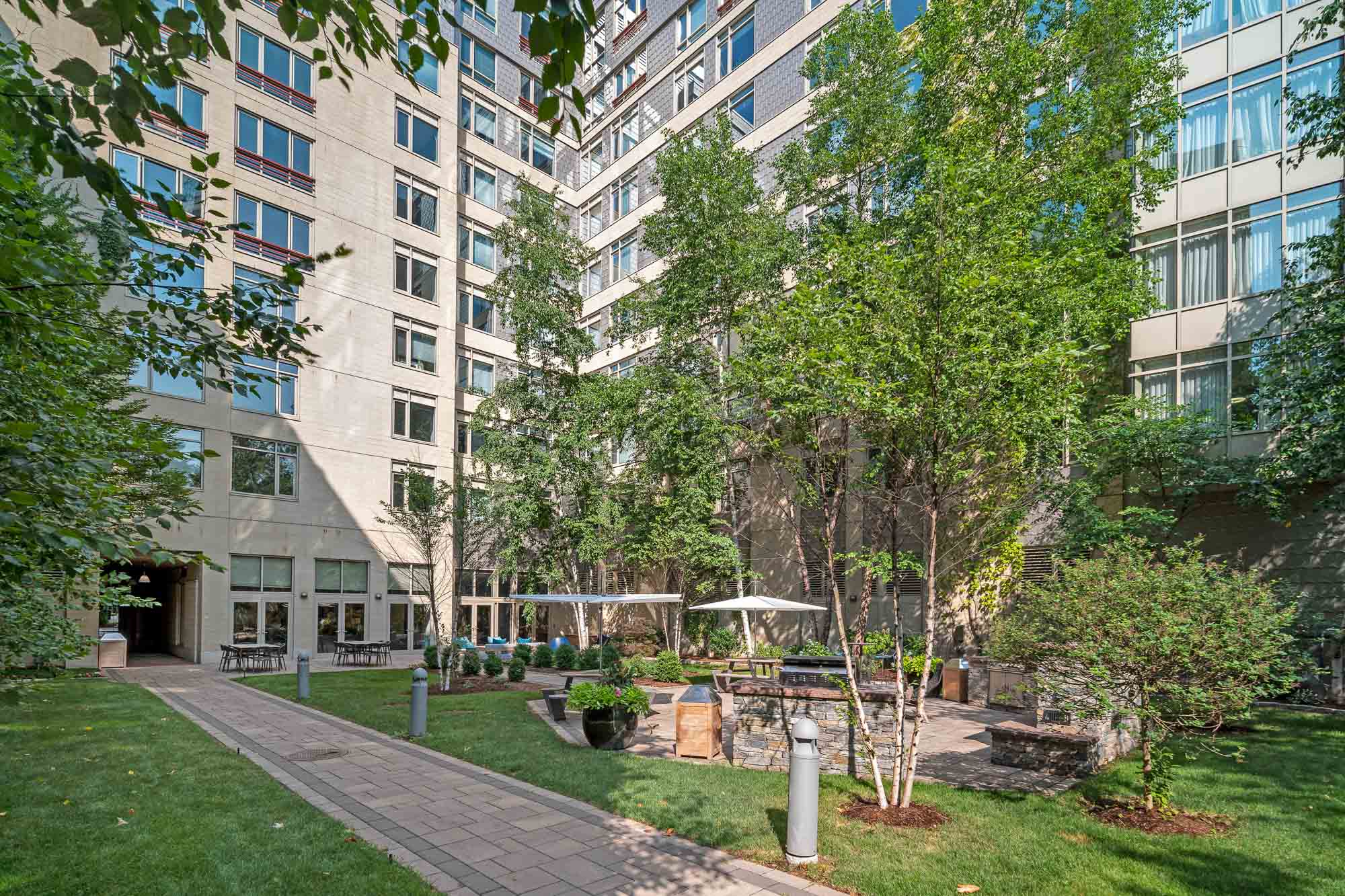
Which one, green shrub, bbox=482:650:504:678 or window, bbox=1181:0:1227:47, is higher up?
window, bbox=1181:0:1227:47

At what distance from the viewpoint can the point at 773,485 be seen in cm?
2691

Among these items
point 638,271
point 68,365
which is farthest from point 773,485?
point 68,365

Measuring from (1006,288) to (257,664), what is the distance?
25951 mm

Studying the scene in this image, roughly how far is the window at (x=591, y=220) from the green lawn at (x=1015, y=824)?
32.9 meters

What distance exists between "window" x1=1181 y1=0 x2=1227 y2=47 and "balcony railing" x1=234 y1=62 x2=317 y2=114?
1172 inches

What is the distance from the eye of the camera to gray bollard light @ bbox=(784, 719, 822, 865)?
6539 mm

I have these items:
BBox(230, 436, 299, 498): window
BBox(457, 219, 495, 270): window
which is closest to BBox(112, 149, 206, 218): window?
BBox(230, 436, 299, 498): window

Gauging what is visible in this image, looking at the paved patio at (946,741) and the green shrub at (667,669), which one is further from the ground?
the paved patio at (946,741)

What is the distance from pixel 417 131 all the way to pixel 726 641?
26.1 meters

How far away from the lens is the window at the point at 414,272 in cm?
3256

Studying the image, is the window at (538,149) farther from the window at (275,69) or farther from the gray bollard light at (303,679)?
the gray bollard light at (303,679)

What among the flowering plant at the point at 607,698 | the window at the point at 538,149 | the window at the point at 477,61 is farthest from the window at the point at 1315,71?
the window at the point at 477,61

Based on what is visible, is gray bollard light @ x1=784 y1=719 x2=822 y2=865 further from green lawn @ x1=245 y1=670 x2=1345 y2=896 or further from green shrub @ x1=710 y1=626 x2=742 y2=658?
green shrub @ x1=710 y1=626 x2=742 y2=658

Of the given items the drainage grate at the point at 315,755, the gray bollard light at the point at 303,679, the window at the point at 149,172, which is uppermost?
the window at the point at 149,172
